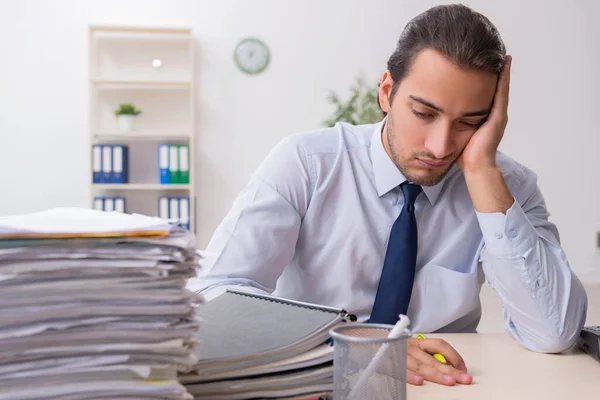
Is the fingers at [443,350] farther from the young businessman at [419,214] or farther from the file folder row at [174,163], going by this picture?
the file folder row at [174,163]

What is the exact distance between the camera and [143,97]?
5.18 meters

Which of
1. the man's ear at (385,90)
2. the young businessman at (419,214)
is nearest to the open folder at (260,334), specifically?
the young businessman at (419,214)

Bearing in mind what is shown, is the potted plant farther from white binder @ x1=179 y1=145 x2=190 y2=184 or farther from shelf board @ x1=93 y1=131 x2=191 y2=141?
white binder @ x1=179 y1=145 x2=190 y2=184

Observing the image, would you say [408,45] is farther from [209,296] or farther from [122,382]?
[122,382]

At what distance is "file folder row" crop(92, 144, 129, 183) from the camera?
4906 mm

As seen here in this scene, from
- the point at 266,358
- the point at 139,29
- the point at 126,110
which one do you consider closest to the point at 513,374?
the point at 266,358

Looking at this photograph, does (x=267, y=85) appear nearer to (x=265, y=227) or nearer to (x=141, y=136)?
(x=141, y=136)

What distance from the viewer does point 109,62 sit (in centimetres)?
515

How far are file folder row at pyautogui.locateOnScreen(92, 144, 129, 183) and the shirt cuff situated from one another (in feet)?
13.3

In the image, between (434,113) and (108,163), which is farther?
(108,163)

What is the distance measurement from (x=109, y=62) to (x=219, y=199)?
139cm

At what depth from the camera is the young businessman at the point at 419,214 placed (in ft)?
4.28

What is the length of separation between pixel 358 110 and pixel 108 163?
1.96m

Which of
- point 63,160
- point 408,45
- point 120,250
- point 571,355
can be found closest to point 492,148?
point 408,45
